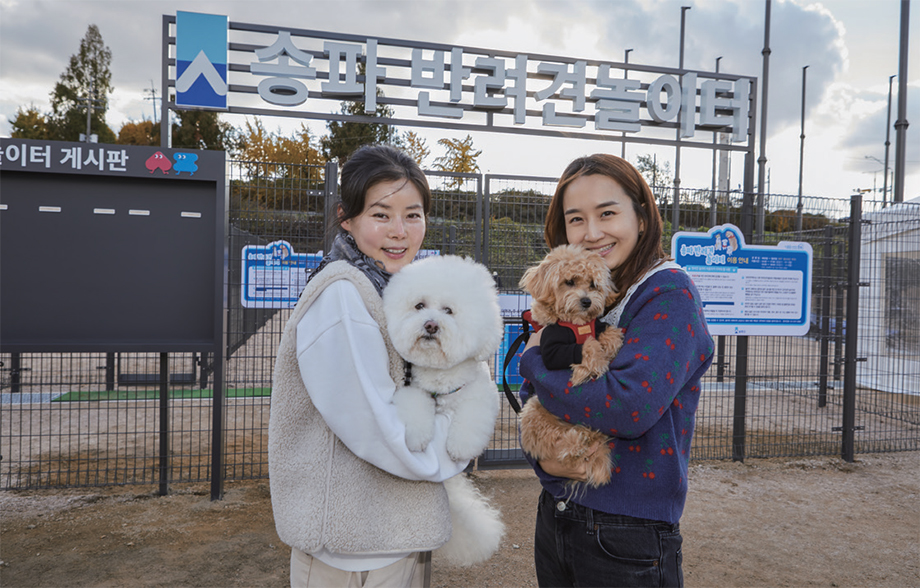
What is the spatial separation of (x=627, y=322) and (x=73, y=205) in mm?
4390

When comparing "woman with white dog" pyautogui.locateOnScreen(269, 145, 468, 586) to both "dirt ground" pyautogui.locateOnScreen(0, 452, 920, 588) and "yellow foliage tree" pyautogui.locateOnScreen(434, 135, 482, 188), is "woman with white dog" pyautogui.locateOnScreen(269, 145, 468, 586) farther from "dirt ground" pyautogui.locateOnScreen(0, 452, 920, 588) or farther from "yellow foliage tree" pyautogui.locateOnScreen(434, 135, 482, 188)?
"yellow foliage tree" pyautogui.locateOnScreen(434, 135, 482, 188)

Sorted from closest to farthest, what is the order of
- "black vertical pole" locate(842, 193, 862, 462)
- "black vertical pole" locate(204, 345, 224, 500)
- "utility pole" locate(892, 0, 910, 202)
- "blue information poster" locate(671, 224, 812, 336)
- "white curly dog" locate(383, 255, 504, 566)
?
"white curly dog" locate(383, 255, 504, 566) → "black vertical pole" locate(204, 345, 224, 500) → "blue information poster" locate(671, 224, 812, 336) → "black vertical pole" locate(842, 193, 862, 462) → "utility pole" locate(892, 0, 910, 202)

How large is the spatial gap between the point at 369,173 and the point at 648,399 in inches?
43.2

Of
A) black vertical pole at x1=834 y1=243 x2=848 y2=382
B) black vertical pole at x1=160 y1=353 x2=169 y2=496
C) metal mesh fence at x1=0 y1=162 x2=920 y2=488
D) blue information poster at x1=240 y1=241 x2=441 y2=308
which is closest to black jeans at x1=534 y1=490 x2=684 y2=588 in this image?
metal mesh fence at x1=0 y1=162 x2=920 y2=488

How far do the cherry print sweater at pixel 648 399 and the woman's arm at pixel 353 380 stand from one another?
1.59 ft

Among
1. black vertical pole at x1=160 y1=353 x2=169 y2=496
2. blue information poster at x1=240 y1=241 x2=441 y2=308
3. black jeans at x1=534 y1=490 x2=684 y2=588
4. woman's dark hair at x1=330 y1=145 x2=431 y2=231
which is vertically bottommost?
black vertical pole at x1=160 y1=353 x2=169 y2=496

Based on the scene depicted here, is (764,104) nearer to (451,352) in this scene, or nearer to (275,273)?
(275,273)

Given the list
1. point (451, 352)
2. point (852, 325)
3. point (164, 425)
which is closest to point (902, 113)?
point (852, 325)

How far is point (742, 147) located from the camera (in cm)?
688

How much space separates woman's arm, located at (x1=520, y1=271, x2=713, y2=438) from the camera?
1.38 metres

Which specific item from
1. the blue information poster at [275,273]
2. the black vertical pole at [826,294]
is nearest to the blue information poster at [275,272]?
the blue information poster at [275,273]

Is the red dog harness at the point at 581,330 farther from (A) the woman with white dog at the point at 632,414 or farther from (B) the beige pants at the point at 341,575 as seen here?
(B) the beige pants at the point at 341,575

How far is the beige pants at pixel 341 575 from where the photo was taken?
A: 1.51 m

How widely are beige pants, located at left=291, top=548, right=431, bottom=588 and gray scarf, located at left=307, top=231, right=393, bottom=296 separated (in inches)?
32.1
